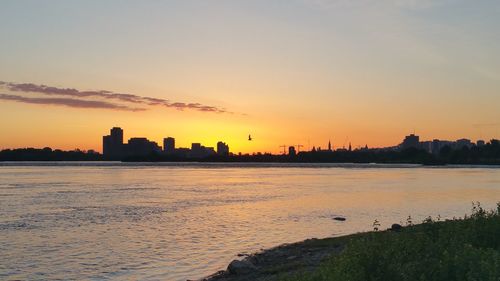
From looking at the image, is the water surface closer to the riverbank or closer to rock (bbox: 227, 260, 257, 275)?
rock (bbox: 227, 260, 257, 275)

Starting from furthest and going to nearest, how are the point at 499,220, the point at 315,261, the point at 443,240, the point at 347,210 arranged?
the point at 347,210, the point at 315,261, the point at 499,220, the point at 443,240

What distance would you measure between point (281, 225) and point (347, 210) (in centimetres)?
1622

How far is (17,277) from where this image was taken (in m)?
27.2

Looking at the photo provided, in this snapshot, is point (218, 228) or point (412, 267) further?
point (218, 228)

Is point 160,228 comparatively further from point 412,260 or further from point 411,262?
point 411,262

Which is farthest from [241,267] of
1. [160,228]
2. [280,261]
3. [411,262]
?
[160,228]

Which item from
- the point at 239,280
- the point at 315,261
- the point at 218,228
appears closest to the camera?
the point at 239,280

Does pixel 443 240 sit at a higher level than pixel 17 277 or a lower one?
higher

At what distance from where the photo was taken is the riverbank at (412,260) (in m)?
13.7

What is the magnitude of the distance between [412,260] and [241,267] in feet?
42.5

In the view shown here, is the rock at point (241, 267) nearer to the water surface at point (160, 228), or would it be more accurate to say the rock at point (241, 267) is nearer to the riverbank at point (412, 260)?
the riverbank at point (412, 260)

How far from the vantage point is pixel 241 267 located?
91.8ft

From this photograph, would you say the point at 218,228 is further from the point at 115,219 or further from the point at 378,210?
the point at 378,210

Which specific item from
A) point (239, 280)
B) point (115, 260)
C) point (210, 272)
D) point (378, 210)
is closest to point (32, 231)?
point (115, 260)
